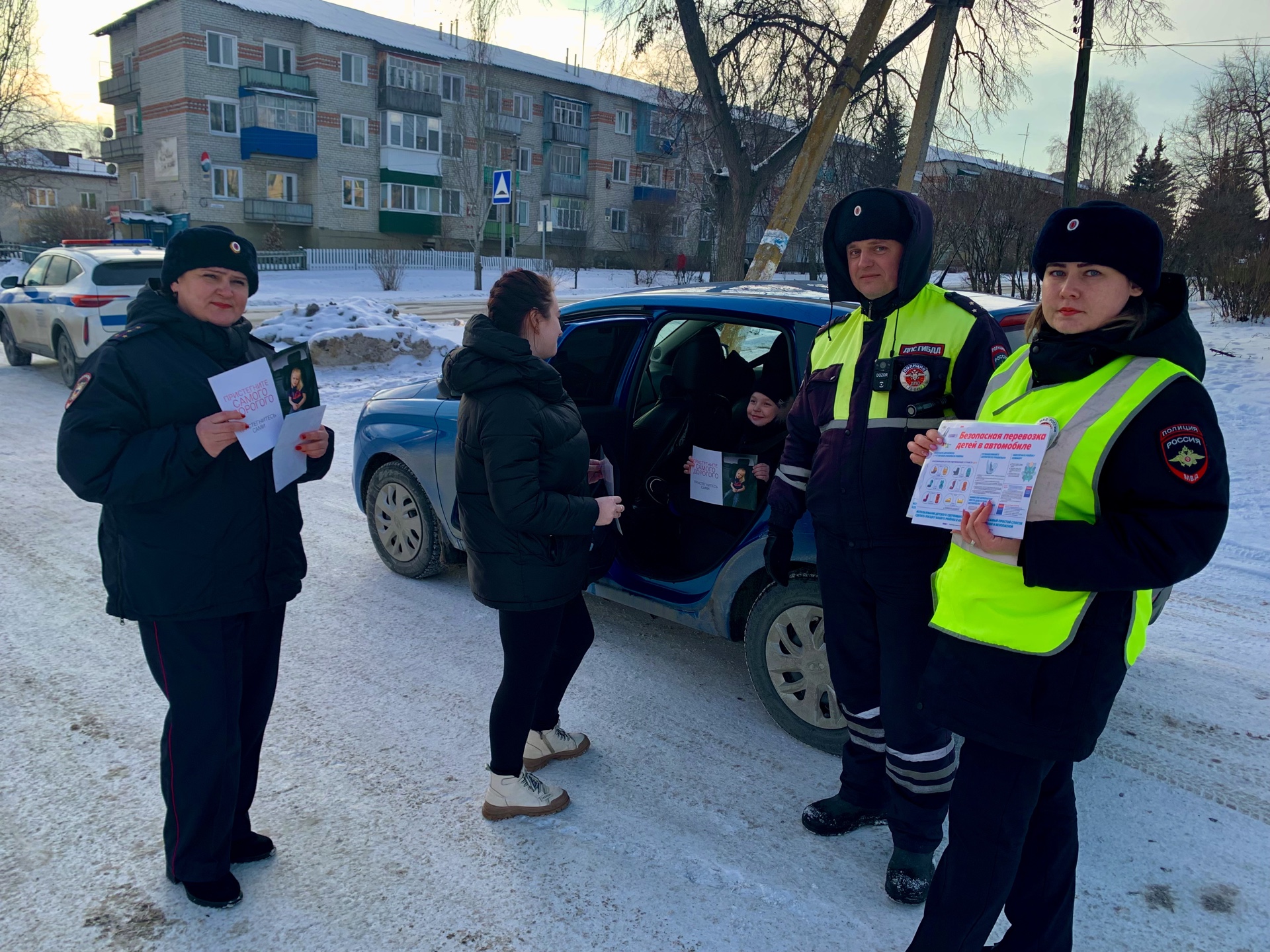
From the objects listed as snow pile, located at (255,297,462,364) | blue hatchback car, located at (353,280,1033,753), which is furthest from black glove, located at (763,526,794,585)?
snow pile, located at (255,297,462,364)

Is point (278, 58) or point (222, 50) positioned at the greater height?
point (278, 58)

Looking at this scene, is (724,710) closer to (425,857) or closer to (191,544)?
(425,857)

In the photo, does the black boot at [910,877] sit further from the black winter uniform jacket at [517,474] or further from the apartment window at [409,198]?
the apartment window at [409,198]

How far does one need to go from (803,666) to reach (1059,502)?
65.5 inches

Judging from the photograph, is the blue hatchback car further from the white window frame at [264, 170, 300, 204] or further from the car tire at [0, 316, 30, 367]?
the white window frame at [264, 170, 300, 204]

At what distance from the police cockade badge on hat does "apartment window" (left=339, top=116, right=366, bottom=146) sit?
144ft

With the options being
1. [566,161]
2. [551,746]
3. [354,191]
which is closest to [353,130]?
[354,191]

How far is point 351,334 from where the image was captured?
1136cm

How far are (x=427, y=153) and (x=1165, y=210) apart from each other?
33230 mm

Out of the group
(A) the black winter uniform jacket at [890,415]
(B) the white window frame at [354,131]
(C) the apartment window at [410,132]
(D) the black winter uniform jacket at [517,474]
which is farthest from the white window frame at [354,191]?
(A) the black winter uniform jacket at [890,415]

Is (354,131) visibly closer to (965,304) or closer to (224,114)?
(224,114)

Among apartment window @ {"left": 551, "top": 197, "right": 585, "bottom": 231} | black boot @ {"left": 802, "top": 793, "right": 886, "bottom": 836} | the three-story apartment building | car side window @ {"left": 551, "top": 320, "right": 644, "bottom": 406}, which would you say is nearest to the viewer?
black boot @ {"left": 802, "top": 793, "right": 886, "bottom": 836}

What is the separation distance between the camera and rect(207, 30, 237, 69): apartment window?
3731 centimetres

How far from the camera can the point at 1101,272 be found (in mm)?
1854
